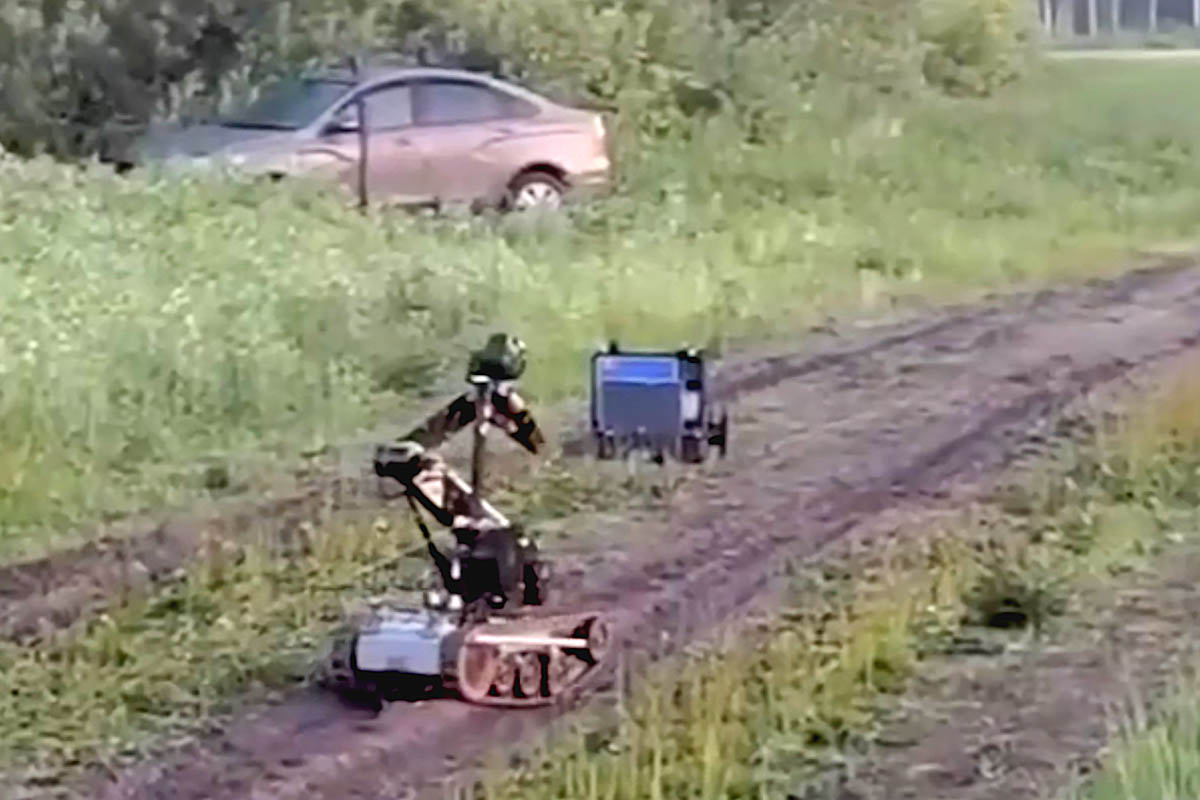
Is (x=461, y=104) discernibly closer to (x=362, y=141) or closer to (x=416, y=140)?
(x=416, y=140)

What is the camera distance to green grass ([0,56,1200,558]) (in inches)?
431

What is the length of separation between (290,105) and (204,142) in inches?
24.3

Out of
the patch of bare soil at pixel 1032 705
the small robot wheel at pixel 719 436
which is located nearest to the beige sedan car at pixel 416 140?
the small robot wheel at pixel 719 436

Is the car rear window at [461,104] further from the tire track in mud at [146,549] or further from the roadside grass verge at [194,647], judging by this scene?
the roadside grass verge at [194,647]

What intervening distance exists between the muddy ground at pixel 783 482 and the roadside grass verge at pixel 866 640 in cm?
27

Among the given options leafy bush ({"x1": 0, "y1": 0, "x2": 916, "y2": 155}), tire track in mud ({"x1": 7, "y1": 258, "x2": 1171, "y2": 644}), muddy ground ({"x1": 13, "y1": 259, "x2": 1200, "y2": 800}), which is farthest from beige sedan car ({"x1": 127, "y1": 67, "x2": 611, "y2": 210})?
tire track in mud ({"x1": 7, "y1": 258, "x2": 1171, "y2": 644})

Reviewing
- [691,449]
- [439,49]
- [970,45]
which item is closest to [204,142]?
[439,49]

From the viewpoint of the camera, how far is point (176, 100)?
20.4 m

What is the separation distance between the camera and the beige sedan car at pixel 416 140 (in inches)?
737

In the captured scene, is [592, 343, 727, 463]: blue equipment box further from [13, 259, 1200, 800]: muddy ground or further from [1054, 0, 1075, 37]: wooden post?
[1054, 0, 1075, 37]: wooden post

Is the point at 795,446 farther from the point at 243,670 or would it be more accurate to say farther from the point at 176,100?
the point at 176,100

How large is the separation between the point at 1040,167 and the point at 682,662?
17590mm

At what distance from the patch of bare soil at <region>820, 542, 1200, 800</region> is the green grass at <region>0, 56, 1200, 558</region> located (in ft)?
10.8

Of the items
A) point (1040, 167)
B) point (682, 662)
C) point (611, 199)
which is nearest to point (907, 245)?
point (611, 199)
